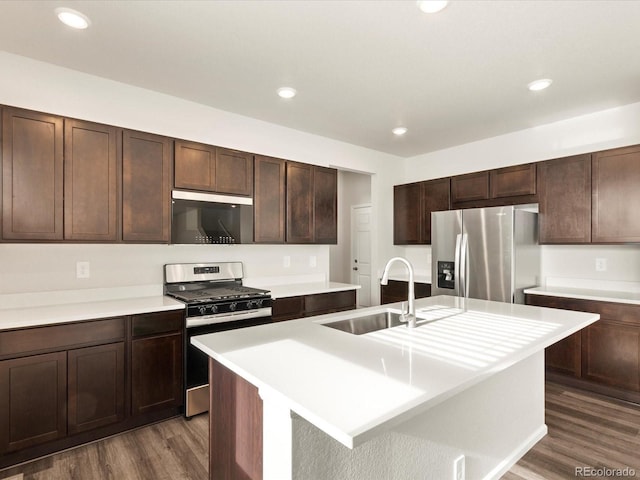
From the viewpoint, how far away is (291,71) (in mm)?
2707

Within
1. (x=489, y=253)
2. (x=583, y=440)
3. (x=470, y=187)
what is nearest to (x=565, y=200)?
(x=489, y=253)

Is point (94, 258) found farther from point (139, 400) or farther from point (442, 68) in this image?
point (442, 68)

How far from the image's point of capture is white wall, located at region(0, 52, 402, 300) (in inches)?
99.7

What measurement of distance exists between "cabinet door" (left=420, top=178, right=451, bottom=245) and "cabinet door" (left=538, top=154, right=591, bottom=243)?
1.09 metres

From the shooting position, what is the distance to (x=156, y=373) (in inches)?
101

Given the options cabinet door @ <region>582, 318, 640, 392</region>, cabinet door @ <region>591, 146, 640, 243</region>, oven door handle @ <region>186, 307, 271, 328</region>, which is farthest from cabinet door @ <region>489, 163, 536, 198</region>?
oven door handle @ <region>186, 307, 271, 328</region>

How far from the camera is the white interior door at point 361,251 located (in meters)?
5.62

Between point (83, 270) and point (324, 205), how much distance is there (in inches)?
93.6

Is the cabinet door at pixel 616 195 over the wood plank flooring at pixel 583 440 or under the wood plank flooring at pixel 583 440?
over

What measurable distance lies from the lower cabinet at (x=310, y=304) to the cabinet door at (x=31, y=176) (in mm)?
1789

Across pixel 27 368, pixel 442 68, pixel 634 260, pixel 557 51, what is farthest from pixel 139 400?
pixel 634 260

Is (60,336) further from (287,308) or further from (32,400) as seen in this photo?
(287,308)

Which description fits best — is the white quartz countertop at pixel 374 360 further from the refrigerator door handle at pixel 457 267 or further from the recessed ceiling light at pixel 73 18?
the recessed ceiling light at pixel 73 18

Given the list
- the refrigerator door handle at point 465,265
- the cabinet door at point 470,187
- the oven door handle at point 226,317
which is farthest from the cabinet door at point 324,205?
the cabinet door at point 470,187
